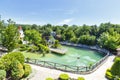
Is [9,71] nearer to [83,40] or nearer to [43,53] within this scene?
[43,53]

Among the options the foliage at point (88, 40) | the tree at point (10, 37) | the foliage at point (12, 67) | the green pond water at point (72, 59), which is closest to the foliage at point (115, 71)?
the foliage at point (12, 67)

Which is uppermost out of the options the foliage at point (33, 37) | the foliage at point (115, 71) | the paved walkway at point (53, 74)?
the foliage at point (33, 37)

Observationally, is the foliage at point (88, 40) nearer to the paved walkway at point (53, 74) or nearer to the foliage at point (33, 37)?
the foliage at point (33, 37)

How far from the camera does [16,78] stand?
750 inches

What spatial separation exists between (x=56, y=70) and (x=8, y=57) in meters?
7.54

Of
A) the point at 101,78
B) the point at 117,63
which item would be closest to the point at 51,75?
the point at 101,78

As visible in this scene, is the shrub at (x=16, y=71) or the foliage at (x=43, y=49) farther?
the foliage at (x=43, y=49)

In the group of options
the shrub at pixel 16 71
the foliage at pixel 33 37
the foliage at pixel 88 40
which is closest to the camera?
the shrub at pixel 16 71

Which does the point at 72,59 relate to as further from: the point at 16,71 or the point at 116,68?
the point at 16,71

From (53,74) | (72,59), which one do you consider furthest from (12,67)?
(72,59)

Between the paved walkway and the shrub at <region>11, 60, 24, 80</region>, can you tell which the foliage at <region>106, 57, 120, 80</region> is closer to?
the paved walkway

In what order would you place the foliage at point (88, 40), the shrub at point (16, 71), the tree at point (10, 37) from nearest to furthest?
the shrub at point (16, 71), the tree at point (10, 37), the foliage at point (88, 40)

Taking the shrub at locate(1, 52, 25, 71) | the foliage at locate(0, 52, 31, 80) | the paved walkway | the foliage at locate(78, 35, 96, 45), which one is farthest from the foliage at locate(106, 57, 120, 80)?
the foliage at locate(78, 35, 96, 45)

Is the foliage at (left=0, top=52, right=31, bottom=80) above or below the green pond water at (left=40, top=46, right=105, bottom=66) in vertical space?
above
